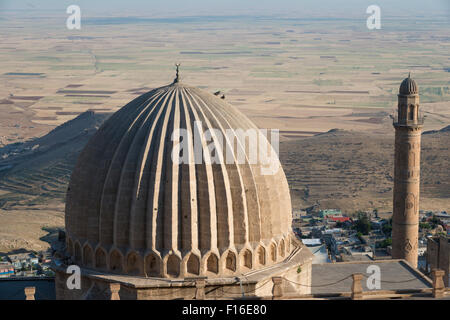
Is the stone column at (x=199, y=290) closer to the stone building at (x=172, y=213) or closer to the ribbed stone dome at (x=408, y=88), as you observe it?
the stone building at (x=172, y=213)

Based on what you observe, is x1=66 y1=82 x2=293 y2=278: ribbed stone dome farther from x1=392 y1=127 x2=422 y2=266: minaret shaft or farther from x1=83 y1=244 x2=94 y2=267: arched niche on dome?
x1=392 y1=127 x2=422 y2=266: minaret shaft

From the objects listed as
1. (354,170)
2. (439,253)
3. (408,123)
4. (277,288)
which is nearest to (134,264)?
(277,288)

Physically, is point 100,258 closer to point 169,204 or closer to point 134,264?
point 134,264

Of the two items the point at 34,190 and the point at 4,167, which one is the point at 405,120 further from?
the point at 4,167

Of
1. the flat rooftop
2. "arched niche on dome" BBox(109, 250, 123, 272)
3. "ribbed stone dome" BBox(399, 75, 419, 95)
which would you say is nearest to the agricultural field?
"ribbed stone dome" BBox(399, 75, 419, 95)

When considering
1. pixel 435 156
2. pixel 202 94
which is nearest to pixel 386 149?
pixel 435 156

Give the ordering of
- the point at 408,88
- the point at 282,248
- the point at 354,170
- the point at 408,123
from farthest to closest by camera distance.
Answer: the point at 354,170, the point at 408,88, the point at 408,123, the point at 282,248
